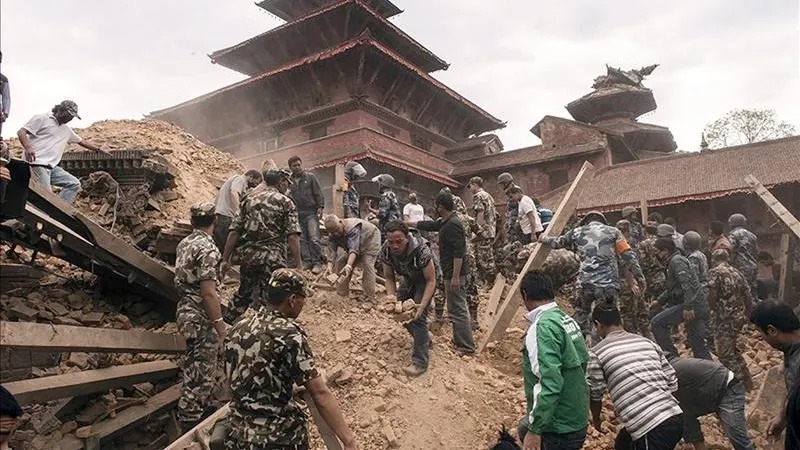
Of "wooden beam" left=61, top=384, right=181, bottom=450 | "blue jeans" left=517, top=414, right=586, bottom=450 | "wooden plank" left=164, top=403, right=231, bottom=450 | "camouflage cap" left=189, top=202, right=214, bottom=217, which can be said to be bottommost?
"wooden beam" left=61, top=384, right=181, bottom=450

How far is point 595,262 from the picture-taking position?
17.8ft

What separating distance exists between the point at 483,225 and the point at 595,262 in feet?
10.7

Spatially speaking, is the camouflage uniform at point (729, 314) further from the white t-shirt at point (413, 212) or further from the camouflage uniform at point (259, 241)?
the camouflage uniform at point (259, 241)

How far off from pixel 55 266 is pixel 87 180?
1.86m

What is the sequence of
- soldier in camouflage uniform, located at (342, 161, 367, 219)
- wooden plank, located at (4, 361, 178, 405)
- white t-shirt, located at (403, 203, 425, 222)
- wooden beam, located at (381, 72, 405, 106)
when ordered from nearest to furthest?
1. wooden plank, located at (4, 361, 178, 405)
2. white t-shirt, located at (403, 203, 425, 222)
3. soldier in camouflage uniform, located at (342, 161, 367, 219)
4. wooden beam, located at (381, 72, 405, 106)

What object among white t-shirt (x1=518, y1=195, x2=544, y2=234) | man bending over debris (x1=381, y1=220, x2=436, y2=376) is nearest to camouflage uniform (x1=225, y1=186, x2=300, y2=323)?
man bending over debris (x1=381, y1=220, x2=436, y2=376)

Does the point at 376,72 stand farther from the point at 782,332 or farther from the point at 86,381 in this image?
the point at 782,332

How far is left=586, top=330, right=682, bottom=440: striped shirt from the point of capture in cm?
334

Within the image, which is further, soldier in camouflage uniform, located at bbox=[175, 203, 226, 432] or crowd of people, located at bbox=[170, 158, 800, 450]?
soldier in camouflage uniform, located at bbox=[175, 203, 226, 432]

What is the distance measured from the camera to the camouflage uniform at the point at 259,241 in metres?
4.89

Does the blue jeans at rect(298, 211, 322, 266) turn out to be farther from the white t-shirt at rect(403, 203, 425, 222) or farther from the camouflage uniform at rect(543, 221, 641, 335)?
the camouflage uniform at rect(543, 221, 641, 335)

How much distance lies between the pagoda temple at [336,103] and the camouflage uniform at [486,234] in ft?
25.9

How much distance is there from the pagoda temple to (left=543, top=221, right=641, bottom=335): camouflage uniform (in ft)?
37.0

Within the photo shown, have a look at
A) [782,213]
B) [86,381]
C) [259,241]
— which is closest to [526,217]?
[782,213]
